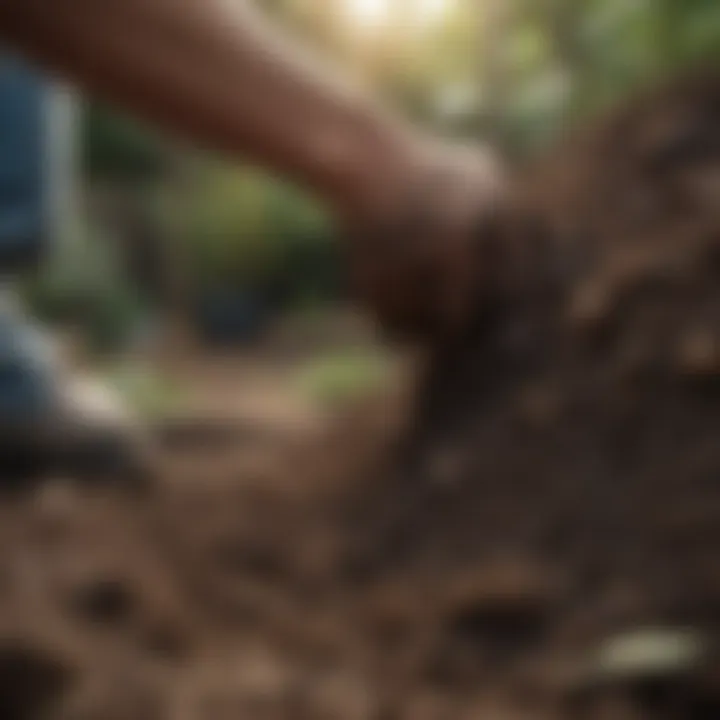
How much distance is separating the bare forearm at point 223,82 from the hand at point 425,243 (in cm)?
2

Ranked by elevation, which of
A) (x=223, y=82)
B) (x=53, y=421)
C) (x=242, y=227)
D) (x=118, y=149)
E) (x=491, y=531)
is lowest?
(x=491, y=531)

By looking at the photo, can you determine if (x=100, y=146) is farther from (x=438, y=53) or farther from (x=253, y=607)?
(x=253, y=607)

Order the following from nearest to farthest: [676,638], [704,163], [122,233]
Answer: [676,638] < [704,163] < [122,233]

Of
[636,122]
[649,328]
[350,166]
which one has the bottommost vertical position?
[649,328]

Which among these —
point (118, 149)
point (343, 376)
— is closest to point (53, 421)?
point (343, 376)

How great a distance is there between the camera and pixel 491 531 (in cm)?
80

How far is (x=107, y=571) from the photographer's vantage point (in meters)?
0.83

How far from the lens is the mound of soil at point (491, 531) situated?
0.63 meters

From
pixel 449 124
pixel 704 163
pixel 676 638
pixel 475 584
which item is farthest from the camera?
pixel 449 124

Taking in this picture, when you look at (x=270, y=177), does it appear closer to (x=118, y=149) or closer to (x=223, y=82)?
(x=223, y=82)

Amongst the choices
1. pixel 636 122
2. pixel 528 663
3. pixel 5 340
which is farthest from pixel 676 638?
pixel 5 340

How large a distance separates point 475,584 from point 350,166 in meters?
0.31

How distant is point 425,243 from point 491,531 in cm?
22

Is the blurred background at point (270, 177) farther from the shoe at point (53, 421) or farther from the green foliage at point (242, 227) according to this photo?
the shoe at point (53, 421)
